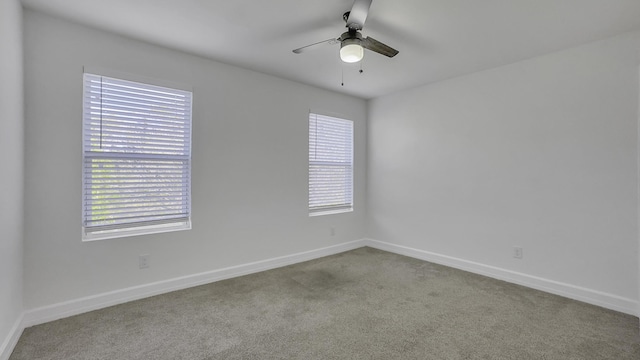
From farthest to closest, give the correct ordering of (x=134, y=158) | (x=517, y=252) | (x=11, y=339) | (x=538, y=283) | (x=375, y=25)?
(x=517, y=252)
(x=538, y=283)
(x=134, y=158)
(x=375, y=25)
(x=11, y=339)

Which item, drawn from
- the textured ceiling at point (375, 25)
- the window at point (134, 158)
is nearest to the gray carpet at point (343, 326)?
the window at point (134, 158)

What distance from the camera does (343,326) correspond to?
2338 millimetres

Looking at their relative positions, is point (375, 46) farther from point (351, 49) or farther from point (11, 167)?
point (11, 167)

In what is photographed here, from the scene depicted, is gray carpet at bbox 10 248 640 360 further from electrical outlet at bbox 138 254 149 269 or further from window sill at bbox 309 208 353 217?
window sill at bbox 309 208 353 217

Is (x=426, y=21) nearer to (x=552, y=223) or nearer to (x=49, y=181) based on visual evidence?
(x=552, y=223)

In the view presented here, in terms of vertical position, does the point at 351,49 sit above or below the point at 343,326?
above

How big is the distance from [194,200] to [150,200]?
1.38 feet

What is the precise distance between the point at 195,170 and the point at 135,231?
822mm

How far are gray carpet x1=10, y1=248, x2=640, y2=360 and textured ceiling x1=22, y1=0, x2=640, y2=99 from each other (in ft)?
8.20

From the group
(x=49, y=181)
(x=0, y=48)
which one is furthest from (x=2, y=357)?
(x=0, y=48)

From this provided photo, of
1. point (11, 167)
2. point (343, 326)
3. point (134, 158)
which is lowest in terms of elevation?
point (343, 326)

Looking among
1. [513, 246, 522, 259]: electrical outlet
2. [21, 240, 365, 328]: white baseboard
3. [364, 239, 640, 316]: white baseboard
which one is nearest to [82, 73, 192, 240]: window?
[21, 240, 365, 328]: white baseboard

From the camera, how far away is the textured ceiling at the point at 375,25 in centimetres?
222

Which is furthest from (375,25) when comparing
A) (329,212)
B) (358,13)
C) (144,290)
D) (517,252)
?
(144,290)
